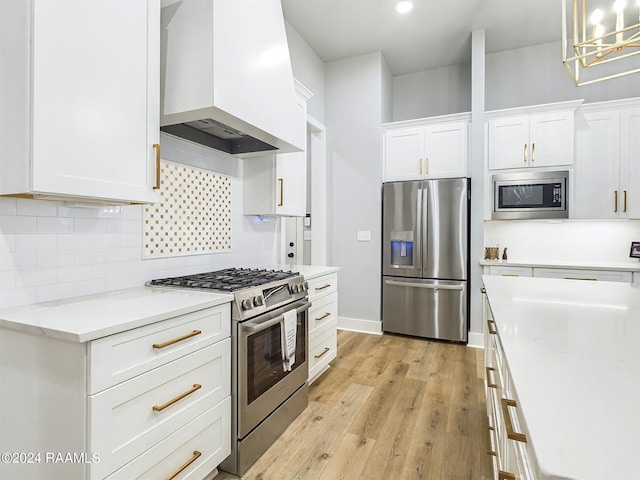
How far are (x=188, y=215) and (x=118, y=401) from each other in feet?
4.36

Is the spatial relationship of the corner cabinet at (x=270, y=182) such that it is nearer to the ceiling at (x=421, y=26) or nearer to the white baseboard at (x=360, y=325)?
the ceiling at (x=421, y=26)

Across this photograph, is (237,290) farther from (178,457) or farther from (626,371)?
(626,371)

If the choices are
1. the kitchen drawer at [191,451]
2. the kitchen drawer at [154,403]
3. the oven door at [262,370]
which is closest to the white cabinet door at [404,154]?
the oven door at [262,370]

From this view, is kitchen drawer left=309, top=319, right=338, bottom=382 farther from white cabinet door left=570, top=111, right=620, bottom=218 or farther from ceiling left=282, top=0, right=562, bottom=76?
ceiling left=282, top=0, right=562, bottom=76

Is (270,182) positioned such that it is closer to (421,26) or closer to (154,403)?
(154,403)

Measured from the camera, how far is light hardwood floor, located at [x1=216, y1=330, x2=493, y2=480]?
1774 millimetres

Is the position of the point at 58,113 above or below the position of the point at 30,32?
below

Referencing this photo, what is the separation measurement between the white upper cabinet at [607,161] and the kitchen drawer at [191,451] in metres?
3.66

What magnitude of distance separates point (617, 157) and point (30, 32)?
14.6 ft

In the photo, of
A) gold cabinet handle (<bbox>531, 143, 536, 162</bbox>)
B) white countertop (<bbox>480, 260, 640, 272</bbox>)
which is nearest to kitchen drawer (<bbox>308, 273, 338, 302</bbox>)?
white countertop (<bbox>480, 260, 640, 272</bbox>)

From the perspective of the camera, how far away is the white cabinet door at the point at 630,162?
332cm

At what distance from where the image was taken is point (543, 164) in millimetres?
3533

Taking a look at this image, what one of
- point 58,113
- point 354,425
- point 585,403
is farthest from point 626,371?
point 58,113

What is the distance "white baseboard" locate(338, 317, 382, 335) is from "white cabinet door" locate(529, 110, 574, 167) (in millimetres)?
2393
